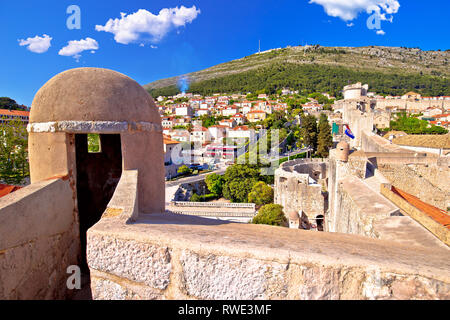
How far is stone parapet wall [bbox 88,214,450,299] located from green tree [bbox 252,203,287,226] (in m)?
15.9

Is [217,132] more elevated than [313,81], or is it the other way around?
[313,81]

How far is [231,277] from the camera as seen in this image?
1.37 m

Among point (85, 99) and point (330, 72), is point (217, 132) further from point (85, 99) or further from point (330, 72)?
point (330, 72)

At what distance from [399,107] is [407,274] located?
80.5 m

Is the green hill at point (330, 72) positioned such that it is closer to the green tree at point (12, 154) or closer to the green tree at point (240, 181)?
the green tree at point (240, 181)

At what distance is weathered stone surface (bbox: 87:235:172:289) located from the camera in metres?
1.50

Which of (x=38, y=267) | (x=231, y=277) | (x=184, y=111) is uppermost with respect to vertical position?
(x=184, y=111)

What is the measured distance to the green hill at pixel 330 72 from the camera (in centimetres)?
10087

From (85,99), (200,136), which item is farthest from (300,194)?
(200,136)

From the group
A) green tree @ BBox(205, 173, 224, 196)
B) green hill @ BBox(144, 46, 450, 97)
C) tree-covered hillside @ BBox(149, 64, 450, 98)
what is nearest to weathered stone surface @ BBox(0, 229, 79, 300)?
green tree @ BBox(205, 173, 224, 196)

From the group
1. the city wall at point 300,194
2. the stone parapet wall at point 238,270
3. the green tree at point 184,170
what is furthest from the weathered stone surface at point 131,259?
the green tree at point 184,170

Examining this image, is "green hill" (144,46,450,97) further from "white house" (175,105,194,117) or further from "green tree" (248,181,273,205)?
"green tree" (248,181,273,205)

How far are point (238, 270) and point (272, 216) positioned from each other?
16.7 metres

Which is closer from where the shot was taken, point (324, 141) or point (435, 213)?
point (435, 213)
